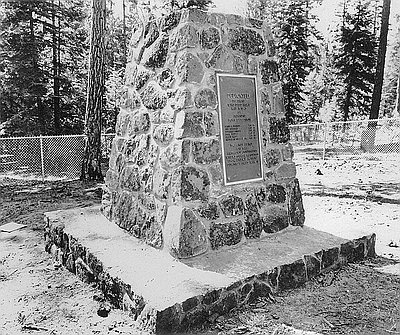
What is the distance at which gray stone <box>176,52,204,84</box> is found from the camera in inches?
116

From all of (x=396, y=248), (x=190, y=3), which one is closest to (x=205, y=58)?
(x=190, y=3)

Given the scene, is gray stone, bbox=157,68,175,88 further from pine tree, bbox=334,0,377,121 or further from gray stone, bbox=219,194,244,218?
pine tree, bbox=334,0,377,121

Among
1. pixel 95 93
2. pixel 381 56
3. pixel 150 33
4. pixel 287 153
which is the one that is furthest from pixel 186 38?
pixel 381 56

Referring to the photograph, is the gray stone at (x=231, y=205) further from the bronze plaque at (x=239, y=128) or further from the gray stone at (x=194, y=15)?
the gray stone at (x=194, y=15)

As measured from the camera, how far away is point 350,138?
11883 millimetres

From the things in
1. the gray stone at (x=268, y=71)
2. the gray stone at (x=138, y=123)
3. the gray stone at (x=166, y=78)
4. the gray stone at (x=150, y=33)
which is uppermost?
the gray stone at (x=150, y=33)

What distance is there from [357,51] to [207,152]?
14828mm

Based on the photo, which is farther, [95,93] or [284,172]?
[95,93]

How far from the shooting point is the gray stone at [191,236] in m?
2.89

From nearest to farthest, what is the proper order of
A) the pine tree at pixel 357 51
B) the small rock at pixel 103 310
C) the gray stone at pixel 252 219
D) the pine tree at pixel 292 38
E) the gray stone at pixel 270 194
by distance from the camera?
1. the small rock at pixel 103 310
2. the gray stone at pixel 252 219
3. the gray stone at pixel 270 194
4. the pine tree at pixel 357 51
5. the pine tree at pixel 292 38

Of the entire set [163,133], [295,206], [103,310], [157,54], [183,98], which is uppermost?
[157,54]

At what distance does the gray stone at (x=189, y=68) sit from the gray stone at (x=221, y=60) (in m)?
0.11

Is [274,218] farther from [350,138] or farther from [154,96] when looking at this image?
[350,138]

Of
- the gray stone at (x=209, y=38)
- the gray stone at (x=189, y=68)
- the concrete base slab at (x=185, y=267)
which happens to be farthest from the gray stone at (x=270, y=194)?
the gray stone at (x=209, y=38)
